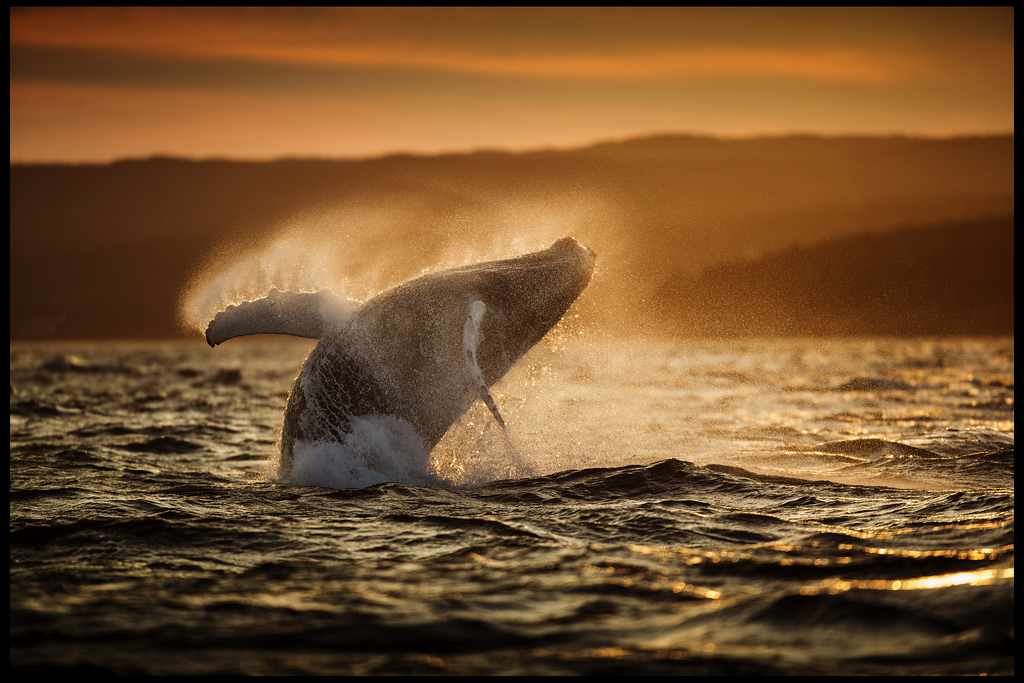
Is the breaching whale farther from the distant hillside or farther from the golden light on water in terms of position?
the distant hillside

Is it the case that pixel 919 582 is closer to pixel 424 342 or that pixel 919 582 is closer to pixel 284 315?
pixel 424 342

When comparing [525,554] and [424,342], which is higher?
[424,342]

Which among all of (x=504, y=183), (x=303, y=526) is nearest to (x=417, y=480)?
(x=303, y=526)

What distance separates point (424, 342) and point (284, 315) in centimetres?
201

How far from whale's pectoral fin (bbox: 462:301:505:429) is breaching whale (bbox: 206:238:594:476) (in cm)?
7

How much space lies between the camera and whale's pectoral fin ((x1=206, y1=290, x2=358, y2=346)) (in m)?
10.4

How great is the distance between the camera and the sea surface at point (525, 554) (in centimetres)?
470

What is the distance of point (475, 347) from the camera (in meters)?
9.09

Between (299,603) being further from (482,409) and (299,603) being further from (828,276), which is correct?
(828,276)

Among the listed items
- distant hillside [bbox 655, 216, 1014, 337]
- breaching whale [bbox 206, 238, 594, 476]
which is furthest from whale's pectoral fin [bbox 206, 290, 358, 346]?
distant hillside [bbox 655, 216, 1014, 337]

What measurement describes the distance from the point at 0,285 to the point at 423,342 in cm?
429

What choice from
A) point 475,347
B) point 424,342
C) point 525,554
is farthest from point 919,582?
point 424,342

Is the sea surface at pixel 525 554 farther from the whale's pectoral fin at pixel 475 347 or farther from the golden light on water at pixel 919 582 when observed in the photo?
the whale's pectoral fin at pixel 475 347

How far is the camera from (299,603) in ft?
18.0
